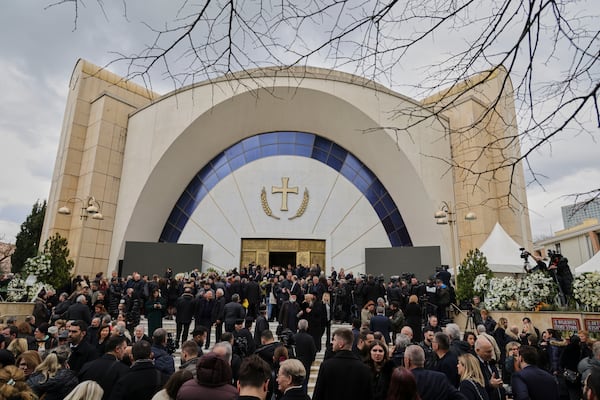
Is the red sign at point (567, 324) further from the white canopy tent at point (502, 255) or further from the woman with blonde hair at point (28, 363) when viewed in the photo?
the woman with blonde hair at point (28, 363)

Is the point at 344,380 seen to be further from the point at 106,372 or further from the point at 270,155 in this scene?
the point at 270,155

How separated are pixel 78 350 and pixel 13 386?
1800mm

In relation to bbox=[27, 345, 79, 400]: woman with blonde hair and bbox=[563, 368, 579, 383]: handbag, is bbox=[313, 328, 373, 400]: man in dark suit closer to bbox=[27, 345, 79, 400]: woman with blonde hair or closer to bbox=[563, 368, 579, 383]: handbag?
bbox=[27, 345, 79, 400]: woman with blonde hair

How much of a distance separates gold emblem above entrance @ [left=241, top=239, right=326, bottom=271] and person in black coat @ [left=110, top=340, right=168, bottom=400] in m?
17.2

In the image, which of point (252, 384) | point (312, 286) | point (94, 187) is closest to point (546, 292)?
point (312, 286)

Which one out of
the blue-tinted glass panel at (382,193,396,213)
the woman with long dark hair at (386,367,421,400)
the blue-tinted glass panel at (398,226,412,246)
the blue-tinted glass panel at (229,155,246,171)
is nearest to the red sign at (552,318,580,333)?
the woman with long dark hair at (386,367,421,400)

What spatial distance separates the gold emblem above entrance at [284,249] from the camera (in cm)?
2052

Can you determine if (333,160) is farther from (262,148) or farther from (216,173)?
(216,173)

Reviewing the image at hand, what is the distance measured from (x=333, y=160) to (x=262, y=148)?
4.30m

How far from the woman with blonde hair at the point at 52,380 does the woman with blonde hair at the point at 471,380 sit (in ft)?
11.3

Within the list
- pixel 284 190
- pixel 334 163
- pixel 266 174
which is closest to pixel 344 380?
pixel 284 190

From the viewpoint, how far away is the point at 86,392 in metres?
2.81

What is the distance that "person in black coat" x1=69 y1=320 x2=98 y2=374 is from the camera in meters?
4.40

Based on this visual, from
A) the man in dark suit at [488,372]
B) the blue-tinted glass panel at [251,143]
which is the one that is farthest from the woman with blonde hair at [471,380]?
Answer: the blue-tinted glass panel at [251,143]
